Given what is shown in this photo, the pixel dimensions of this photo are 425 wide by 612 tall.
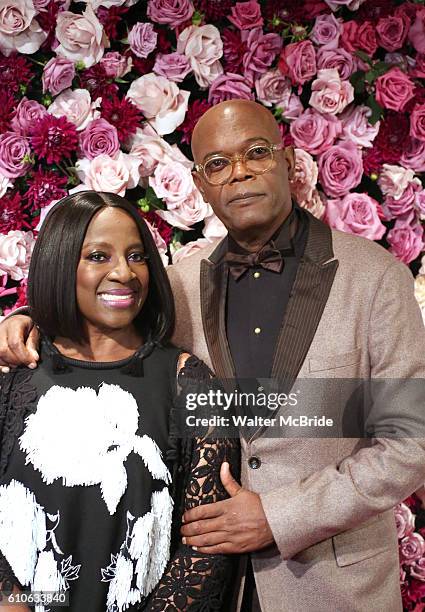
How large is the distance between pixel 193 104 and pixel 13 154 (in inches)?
24.6

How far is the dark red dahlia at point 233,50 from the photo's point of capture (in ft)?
9.23

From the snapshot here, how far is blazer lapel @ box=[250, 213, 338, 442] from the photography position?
6.96ft

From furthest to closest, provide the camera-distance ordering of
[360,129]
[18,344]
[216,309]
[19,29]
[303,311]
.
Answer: [360,129]
[19,29]
[216,309]
[303,311]
[18,344]

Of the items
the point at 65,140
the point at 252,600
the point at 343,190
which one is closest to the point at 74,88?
the point at 65,140

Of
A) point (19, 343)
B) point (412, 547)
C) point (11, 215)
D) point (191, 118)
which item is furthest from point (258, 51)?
point (412, 547)

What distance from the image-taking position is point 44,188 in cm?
273

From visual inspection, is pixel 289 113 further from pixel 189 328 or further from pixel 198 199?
pixel 189 328

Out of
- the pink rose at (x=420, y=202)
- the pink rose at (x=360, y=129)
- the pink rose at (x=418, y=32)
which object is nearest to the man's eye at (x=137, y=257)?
the pink rose at (x=360, y=129)

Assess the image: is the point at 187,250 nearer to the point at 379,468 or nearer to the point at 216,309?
the point at 216,309

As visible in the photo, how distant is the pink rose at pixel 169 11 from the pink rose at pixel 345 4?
0.49 metres

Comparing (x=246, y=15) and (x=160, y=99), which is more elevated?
(x=246, y=15)

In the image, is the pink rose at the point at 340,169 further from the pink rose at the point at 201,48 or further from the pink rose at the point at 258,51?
the pink rose at the point at 201,48

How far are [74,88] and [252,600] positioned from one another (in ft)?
5.62

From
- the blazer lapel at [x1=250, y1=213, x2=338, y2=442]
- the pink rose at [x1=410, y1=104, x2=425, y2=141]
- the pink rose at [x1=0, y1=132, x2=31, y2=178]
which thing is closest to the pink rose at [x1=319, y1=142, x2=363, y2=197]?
the pink rose at [x1=410, y1=104, x2=425, y2=141]
